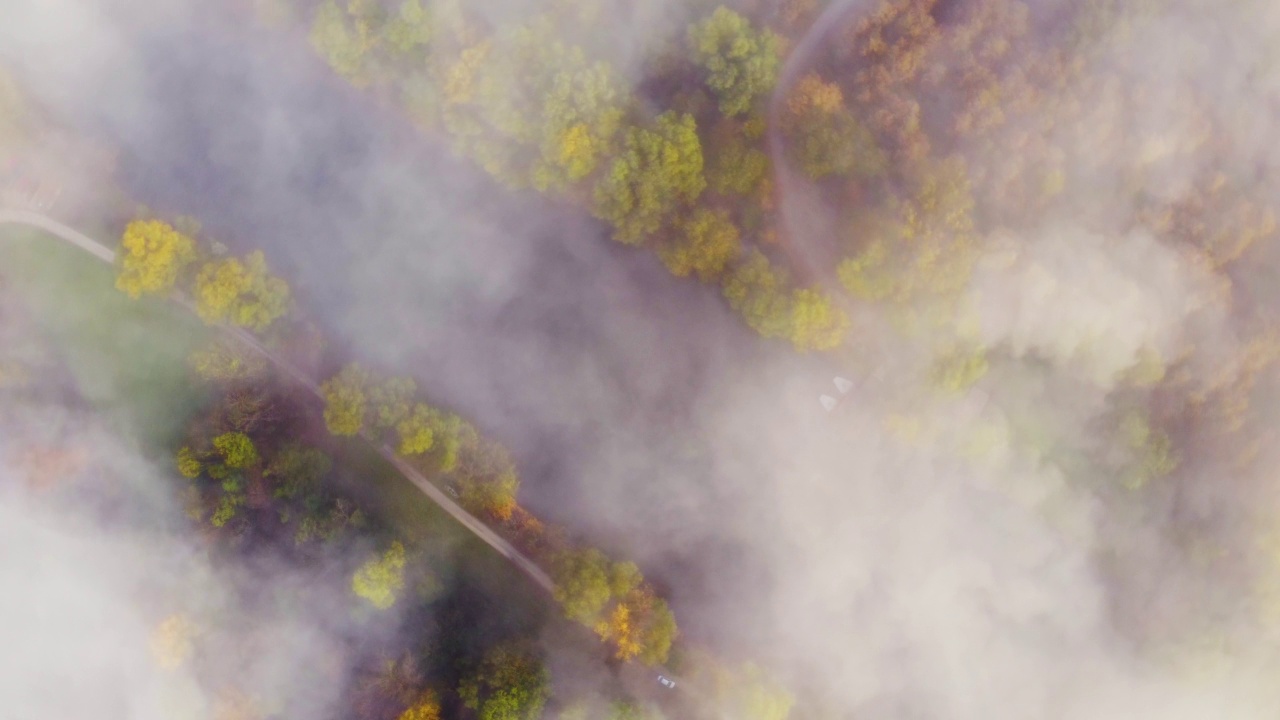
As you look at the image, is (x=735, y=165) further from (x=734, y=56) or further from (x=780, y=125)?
(x=734, y=56)

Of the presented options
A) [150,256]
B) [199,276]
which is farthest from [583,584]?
[150,256]

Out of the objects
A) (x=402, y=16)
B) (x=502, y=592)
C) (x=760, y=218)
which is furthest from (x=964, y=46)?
(x=502, y=592)

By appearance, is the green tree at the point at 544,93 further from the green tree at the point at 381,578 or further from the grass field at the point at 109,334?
the green tree at the point at 381,578

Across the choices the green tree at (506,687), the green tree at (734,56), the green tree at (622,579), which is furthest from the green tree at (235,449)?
the green tree at (734,56)

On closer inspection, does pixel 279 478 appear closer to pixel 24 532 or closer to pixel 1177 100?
pixel 24 532

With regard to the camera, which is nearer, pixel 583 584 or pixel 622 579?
pixel 583 584

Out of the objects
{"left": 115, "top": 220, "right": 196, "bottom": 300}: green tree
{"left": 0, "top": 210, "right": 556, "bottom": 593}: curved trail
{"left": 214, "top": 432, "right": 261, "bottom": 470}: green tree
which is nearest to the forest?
{"left": 115, "top": 220, "right": 196, "bottom": 300}: green tree

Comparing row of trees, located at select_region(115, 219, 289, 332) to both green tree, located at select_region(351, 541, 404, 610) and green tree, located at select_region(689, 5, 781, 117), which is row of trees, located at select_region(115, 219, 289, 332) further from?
green tree, located at select_region(689, 5, 781, 117)
